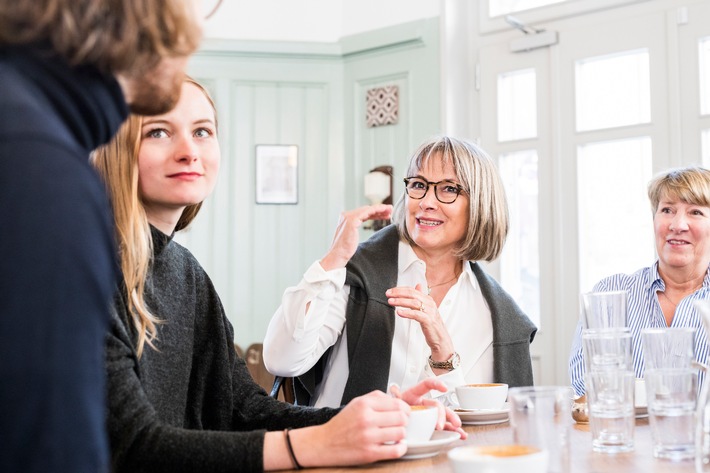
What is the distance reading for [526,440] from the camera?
98 centimetres

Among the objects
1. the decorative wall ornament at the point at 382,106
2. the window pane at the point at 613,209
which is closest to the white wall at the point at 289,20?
the decorative wall ornament at the point at 382,106

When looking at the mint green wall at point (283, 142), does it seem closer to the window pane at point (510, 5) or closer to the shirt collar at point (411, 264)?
the window pane at point (510, 5)

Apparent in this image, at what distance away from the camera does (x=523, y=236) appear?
14.2 ft

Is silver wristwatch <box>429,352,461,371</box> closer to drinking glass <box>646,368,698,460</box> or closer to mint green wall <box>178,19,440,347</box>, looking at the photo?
drinking glass <box>646,368,698,460</box>

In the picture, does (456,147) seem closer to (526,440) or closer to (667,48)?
(526,440)

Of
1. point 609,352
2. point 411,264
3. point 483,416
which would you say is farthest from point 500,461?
point 411,264

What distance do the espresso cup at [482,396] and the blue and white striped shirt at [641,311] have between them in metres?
0.95

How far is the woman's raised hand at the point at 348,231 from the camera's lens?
6.46 ft

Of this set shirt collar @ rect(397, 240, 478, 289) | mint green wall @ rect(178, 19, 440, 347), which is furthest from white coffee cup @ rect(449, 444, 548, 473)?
mint green wall @ rect(178, 19, 440, 347)

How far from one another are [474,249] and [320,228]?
8.58ft

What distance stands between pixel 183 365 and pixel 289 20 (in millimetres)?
3814

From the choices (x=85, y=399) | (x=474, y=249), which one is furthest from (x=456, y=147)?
(x=85, y=399)

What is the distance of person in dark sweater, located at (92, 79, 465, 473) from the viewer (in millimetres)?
1092

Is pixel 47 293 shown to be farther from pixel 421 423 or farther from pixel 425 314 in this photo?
pixel 425 314
